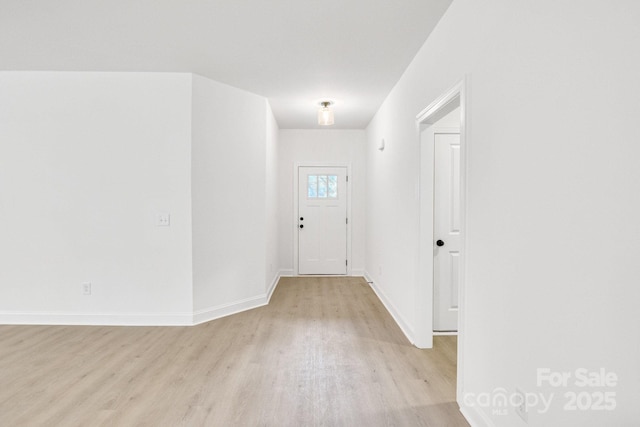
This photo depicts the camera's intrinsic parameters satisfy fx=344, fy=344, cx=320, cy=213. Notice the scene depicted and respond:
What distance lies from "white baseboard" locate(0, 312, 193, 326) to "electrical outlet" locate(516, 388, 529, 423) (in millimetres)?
2984

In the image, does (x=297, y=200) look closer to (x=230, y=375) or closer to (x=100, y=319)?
A: (x=100, y=319)

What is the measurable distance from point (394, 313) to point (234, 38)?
3.08 meters

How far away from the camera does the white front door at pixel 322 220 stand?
603cm

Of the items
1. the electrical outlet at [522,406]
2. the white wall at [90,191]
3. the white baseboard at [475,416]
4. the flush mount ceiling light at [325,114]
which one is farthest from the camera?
the flush mount ceiling light at [325,114]

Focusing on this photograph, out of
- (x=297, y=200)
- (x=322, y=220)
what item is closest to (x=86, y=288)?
(x=297, y=200)

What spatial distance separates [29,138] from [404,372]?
165 inches

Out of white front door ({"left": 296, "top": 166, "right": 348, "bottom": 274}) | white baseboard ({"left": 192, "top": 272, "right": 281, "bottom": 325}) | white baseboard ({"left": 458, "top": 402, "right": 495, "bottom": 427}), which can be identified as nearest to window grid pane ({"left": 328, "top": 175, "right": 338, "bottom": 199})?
white front door ({"left": 296, "top": 166, "right": 348, "bottom": 274})

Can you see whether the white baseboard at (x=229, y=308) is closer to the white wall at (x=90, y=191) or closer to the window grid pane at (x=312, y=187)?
the white wall at (x=90, y=191)

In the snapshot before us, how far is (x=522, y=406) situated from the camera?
1490 mm

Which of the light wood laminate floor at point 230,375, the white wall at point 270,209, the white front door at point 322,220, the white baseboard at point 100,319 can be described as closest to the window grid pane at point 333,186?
the white front door at point 322,220

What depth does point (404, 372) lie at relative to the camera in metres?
2.53

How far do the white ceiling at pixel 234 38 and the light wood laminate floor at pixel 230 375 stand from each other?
101 inches

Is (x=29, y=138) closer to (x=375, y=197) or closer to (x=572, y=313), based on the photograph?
(x=375, y=197)

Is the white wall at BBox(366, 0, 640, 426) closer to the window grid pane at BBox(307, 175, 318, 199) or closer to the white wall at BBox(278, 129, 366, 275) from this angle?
the white wall at BBox(278, 129, 366, 275)
